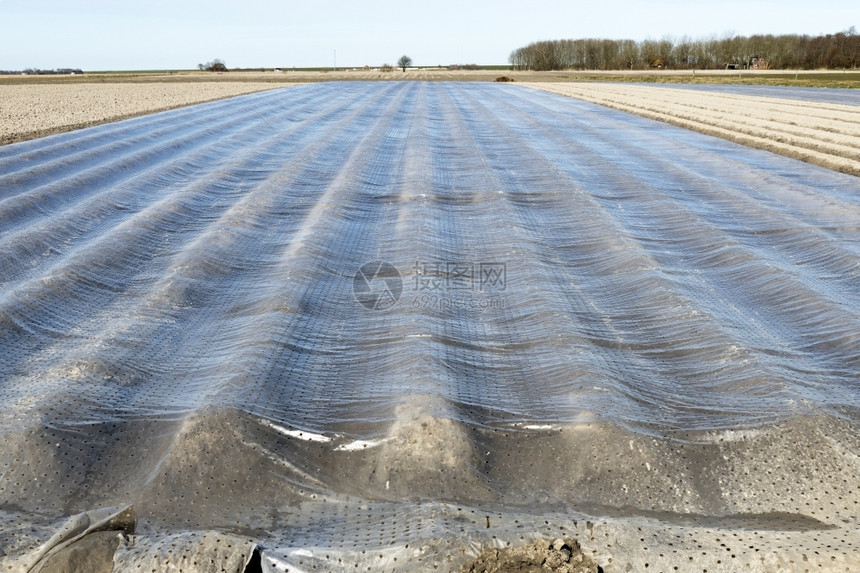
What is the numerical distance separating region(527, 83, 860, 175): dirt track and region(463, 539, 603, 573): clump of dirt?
27.1 ft

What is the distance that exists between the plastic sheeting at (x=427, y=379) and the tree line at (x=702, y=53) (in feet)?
201

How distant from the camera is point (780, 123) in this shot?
14.3m

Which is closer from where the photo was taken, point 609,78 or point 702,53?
point 609,78

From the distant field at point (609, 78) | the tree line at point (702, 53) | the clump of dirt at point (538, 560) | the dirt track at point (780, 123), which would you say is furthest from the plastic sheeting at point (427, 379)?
the tree line at point (702, 53)

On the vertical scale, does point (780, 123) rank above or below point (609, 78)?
above

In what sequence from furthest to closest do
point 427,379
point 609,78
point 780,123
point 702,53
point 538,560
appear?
point 702,53, point 609,78, point 780,123, point 427,379, point 538,560

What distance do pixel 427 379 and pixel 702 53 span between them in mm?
83489

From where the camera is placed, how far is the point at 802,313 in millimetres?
4586

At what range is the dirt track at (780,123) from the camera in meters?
10.5

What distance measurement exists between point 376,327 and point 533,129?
9.88 meters

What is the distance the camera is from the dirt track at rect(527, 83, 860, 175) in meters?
10.5

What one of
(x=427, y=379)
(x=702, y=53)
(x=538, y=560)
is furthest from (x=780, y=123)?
(x=702, y=53)

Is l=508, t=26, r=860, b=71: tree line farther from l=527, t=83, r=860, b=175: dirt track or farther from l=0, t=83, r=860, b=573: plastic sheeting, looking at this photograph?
l=0, t=83, r=860, b=573: plastic sheeting

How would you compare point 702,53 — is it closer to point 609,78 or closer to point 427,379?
point 609,78
